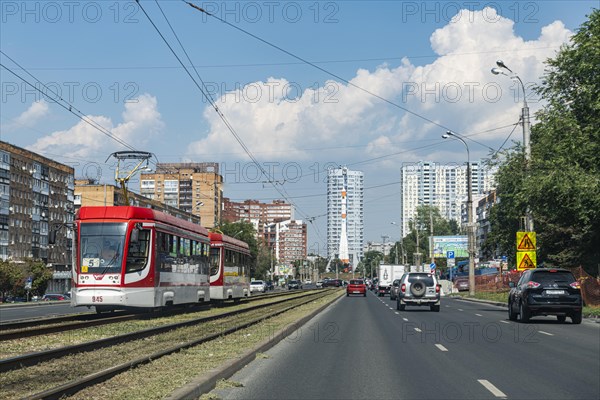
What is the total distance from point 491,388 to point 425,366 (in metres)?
2.74

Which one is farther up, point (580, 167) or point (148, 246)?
point (580, 167)

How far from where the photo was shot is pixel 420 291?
37844 millimetres

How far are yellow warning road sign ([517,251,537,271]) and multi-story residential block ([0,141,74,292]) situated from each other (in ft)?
258

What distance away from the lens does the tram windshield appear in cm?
2603

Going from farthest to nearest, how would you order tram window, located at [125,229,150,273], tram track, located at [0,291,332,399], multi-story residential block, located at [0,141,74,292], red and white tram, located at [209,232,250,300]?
1. multi-story residential block, located at [0,141,74,292]
2. red and white tram, located at [209,232,250,300]
3. tram window, located at [125,229,150,273]
4. tram track, located at [0,291,332,399]

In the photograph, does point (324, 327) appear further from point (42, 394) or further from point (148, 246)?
point (42, 394)

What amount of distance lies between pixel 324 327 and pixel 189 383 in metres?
14.6

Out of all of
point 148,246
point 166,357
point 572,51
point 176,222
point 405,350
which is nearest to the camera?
point 166,357

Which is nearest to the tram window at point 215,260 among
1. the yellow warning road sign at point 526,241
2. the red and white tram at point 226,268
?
the red and white tram at point 226,268

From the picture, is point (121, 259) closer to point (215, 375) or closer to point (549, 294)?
point (549, 294)

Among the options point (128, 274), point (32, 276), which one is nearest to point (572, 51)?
point (128, 274)

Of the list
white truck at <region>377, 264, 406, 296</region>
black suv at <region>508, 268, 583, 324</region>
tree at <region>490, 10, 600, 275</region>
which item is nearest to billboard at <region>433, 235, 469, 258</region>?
white truck at <region>377, 264, 406, 296</region>

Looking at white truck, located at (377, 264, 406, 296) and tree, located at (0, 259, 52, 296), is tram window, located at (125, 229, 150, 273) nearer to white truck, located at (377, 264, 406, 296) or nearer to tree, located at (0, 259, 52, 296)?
white truck, located at (377, 264, 406, 296)

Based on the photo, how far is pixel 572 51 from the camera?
42.2m
